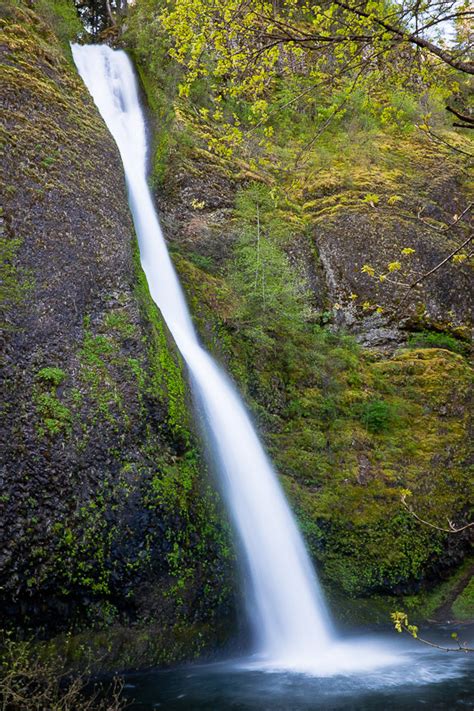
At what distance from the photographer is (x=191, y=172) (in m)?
12.8

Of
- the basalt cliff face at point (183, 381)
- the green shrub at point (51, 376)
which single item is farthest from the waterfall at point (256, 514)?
the green shrub at point (51, 376)

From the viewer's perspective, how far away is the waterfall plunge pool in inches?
192

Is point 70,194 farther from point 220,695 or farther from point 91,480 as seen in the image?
point 220,695

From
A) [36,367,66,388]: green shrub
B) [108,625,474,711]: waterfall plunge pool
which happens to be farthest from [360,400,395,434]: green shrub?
[36,367,66,388]: green shrub

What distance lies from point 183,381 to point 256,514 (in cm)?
208

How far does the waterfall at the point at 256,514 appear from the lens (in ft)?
21.1

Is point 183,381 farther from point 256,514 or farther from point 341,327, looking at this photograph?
point 341,327

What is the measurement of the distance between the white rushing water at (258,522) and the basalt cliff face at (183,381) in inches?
16.6

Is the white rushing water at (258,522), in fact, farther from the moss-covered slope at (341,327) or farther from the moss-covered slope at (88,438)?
the moss-covered slope at (88,438)

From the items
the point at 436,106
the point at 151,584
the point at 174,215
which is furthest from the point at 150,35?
the point at 151,584

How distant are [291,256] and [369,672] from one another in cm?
901

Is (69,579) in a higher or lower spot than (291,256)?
lower

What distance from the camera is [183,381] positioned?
6996 millimetres

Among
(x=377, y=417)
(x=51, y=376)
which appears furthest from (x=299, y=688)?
(x=377, y=417)
